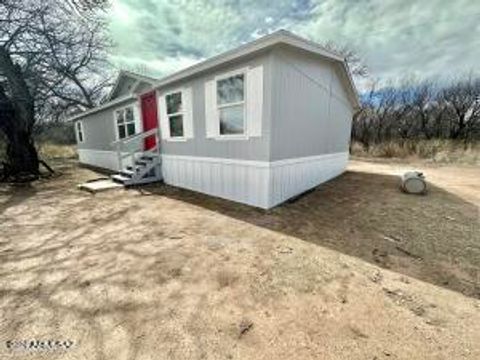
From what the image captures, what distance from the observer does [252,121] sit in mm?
5520

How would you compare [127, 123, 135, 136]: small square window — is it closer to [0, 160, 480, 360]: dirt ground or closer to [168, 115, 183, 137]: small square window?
[168, 115, 183, 137]: small square window

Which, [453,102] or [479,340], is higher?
[453,102]

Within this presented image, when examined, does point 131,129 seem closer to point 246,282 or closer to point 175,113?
point 175,113

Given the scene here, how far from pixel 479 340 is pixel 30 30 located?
48.5 ft

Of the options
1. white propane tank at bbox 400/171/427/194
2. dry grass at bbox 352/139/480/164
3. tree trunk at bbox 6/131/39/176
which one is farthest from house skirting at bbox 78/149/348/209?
dry grass at bbox 352/139/480/164

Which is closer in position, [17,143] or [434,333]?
[434,333]

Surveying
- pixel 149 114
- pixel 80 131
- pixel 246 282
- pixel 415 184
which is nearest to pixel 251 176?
pixel 246 282

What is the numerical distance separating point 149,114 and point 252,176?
18.8 ft

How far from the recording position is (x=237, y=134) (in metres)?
5.98

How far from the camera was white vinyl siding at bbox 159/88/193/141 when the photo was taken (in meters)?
7.25

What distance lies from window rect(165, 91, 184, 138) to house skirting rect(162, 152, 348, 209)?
0.80 m

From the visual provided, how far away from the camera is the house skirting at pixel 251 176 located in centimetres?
560

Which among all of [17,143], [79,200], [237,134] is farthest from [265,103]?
[17,143]

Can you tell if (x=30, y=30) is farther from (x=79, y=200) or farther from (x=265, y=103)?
(x=265, y=103)
